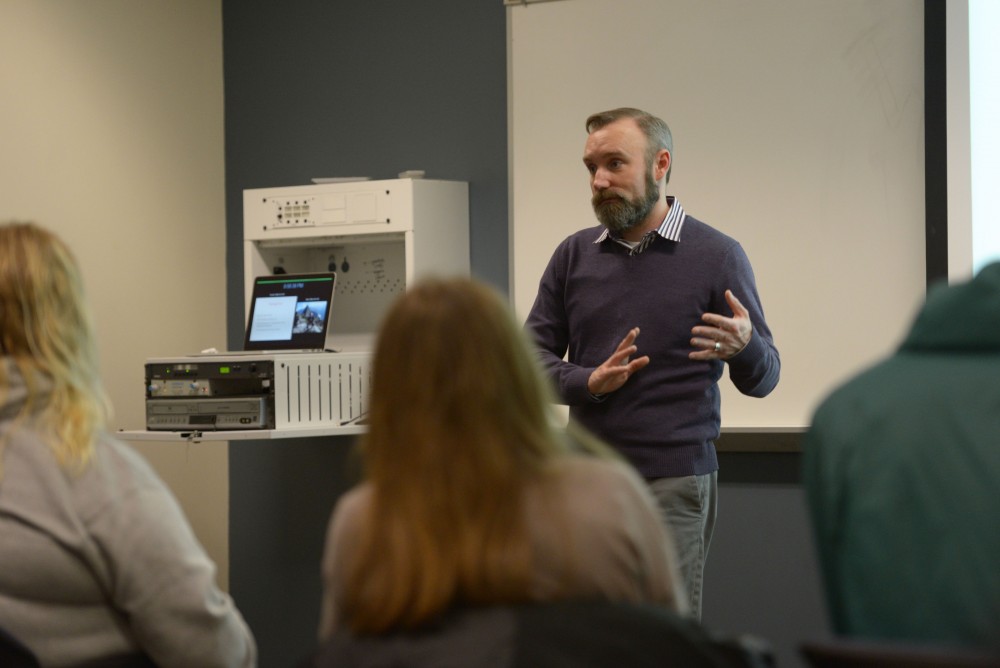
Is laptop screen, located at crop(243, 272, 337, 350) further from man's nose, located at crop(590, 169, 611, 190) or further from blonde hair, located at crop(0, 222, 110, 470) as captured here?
blonde hair, located at crop(0, 222, 110, 470)

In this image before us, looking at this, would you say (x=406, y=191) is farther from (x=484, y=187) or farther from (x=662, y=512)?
(x=662, y=512)

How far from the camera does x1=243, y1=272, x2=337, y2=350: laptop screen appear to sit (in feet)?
13.3

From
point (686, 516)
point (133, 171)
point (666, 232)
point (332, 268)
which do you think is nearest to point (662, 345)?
point (666, 232)

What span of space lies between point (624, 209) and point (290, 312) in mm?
1641

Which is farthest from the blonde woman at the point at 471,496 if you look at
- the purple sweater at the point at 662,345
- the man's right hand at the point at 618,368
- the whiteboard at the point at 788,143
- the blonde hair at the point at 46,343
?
the whiteboard at the point at 788,143

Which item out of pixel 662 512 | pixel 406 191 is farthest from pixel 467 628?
pixel 406 191

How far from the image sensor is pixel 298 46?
477 cm

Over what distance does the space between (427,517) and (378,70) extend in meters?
3.62

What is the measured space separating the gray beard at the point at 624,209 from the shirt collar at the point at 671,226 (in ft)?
0.15

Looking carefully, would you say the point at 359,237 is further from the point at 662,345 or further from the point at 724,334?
the point at 724,334

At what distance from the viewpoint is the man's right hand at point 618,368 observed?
8.85ft

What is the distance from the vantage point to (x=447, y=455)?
1279mm

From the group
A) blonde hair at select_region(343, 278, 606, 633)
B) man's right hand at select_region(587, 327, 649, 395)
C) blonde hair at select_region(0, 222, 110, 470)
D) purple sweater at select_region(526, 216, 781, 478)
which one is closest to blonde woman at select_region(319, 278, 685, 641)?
blonde hair at select_region(343, 278, 606, 633)

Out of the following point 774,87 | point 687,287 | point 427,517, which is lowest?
point 427,517
